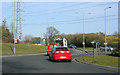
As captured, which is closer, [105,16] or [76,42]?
[105,16]

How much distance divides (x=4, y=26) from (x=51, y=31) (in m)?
25.2

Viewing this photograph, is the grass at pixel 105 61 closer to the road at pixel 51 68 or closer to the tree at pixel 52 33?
the road at pixel 51 68

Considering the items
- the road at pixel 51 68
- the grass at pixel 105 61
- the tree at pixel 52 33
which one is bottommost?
the road at pixel 51 68

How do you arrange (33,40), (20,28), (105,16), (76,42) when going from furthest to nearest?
(33,40), (76,42), (20,28), (105,16)

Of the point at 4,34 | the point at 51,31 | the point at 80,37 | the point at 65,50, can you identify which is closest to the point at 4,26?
the point at 4,34

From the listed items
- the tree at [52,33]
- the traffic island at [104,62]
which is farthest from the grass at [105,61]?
the tree at [52,33]

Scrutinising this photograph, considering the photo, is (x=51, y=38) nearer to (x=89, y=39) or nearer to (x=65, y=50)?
(x=89, y=39)

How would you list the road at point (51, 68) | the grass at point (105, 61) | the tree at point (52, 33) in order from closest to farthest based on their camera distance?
the road at point (51, 68) → the grass at point (105, 61) → the tree at point (52, 33)

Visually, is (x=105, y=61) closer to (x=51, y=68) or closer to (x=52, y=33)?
(x=51, y=68)

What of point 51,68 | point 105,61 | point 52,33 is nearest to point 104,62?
point 105,61

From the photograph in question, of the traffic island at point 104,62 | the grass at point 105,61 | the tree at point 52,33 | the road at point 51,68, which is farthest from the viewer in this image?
the tree at point 52,33

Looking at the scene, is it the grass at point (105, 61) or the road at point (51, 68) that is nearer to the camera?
the road at point (51, 68)

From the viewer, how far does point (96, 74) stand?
9.90m

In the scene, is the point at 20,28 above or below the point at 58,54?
above
